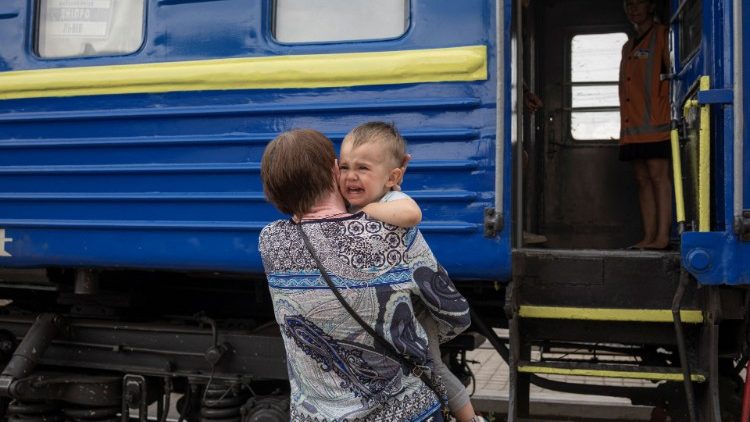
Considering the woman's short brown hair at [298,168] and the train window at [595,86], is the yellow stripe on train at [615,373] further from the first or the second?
the train window at [595,86]

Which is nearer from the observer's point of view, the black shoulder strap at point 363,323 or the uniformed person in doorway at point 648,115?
the black shoulder strap at point 363,323

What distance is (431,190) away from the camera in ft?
12.5

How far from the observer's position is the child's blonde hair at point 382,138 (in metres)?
2.03

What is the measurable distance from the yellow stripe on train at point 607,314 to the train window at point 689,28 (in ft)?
4.89

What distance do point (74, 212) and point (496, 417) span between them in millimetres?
3619

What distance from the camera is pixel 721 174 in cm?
365

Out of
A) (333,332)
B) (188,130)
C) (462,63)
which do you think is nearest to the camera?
(333,332)

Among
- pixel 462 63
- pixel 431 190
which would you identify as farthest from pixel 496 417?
pixel 462 63

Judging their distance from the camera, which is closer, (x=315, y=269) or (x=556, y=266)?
(x=315, y=269)

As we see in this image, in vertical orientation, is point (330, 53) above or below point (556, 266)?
above

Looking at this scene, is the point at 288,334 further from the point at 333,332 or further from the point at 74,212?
the point at 74,212

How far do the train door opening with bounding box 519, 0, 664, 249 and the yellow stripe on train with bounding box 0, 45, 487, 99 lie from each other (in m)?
2.19

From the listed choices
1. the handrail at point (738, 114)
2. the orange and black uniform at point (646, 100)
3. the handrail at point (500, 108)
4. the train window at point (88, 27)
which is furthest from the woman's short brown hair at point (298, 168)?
the orange and black uniform at point (646, 100)

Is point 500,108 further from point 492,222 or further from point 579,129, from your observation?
point 579,129
